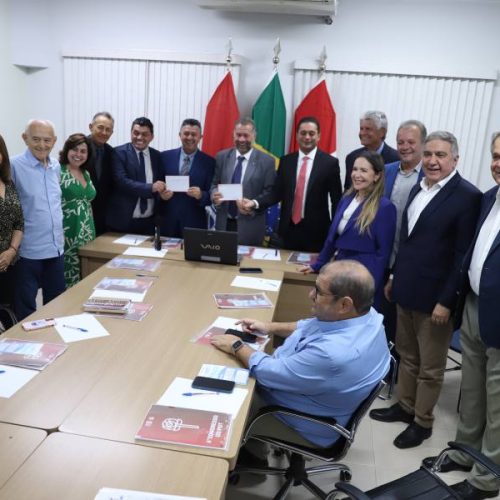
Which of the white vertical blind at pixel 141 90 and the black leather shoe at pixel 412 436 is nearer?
the black leather shoe at pixel 412 436

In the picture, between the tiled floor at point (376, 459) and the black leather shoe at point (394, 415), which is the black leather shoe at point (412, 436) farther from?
the black leather shoe at point (394, 415)

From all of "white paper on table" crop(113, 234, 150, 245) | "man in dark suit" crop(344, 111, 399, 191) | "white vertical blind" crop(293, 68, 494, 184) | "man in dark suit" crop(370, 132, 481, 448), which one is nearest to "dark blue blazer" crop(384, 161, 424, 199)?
"man in dark suit" crop(344, 111, 399, 191)

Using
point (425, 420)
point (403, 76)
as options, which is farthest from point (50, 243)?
point (403, 76)

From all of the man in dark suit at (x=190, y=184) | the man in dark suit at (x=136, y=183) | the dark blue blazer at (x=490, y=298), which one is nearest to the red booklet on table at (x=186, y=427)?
the dark blue blazer at (x=490, y=298)

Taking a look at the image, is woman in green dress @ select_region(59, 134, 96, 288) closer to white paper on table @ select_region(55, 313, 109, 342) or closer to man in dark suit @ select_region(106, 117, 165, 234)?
man in dark suit @ select_region(106, 117, 165, 234)

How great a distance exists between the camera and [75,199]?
3.49m

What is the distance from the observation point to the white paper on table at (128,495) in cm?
126

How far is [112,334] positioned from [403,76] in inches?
160

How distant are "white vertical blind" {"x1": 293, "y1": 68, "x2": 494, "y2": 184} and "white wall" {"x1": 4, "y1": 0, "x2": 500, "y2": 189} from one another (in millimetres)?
96

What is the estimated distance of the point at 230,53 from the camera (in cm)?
492

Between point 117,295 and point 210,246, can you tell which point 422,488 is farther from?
point 210,246

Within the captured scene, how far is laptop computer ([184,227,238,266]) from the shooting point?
10.7 feet

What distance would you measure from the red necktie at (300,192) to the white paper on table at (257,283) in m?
0.92

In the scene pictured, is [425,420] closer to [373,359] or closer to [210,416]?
[373,359]
